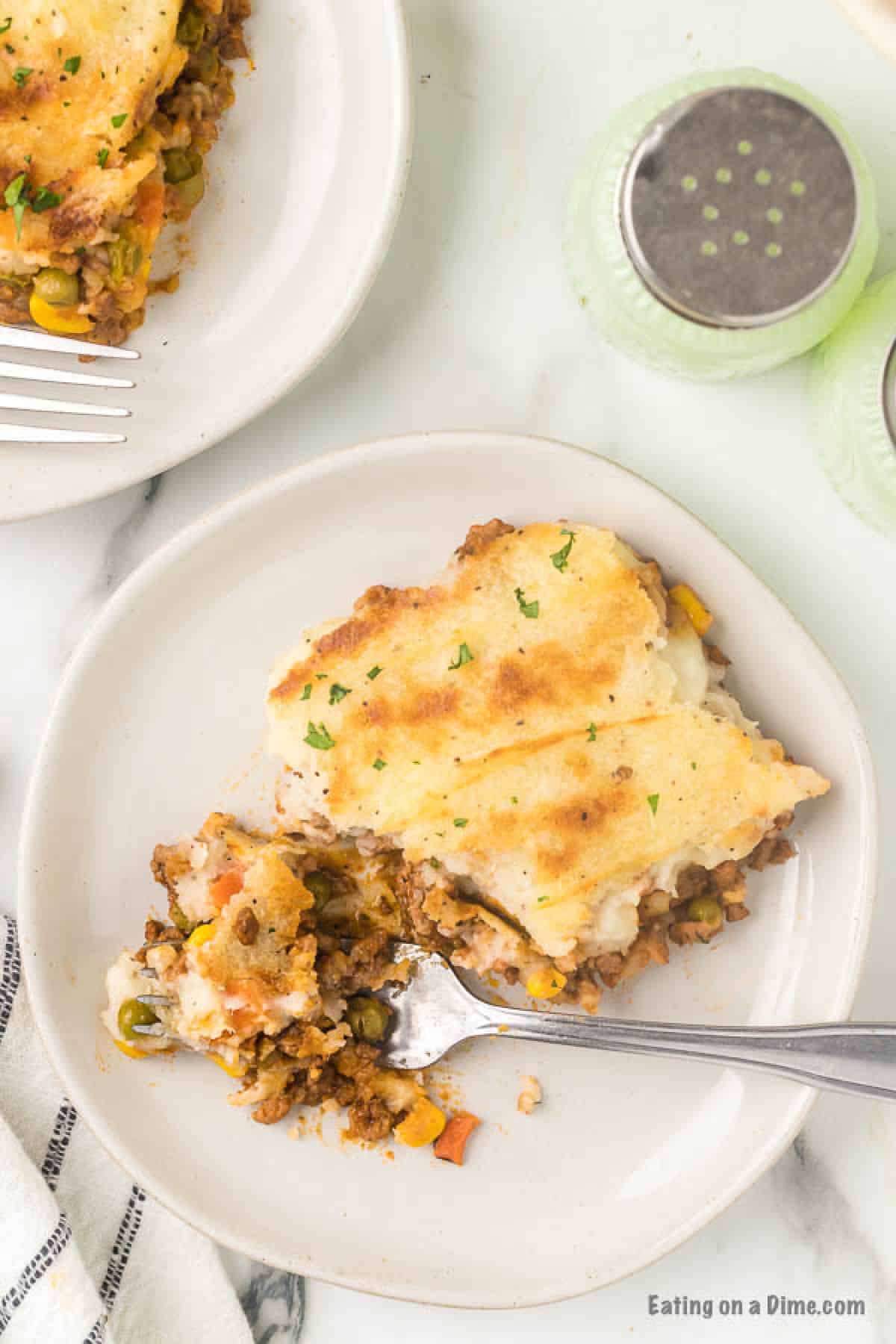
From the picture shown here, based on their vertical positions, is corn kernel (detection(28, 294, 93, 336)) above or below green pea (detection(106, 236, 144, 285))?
below

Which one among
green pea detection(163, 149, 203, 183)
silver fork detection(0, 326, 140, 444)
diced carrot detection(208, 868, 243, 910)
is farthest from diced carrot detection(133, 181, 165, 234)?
diced carrot detection(208, 868, 243, 910)

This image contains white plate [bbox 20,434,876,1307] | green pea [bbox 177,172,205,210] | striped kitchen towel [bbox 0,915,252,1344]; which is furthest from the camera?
striped kitchen towel [bbox 0,915,252,1344]

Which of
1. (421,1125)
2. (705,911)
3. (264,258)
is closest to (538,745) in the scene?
(705,911)

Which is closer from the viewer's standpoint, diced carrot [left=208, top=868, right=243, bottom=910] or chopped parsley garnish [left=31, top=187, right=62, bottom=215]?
chopped parsley garnish [left=31, top=187, right=62, bottom=215]

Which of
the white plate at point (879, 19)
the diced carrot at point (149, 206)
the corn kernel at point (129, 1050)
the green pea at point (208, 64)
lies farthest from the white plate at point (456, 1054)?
the white plate at point (879, 19)

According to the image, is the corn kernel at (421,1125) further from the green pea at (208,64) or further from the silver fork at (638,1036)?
the green pea at (208,64)

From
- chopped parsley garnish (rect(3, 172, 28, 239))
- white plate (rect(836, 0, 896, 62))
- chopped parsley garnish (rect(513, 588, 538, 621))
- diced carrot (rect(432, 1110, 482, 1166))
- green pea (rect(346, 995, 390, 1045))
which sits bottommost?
diced carrot (rect(432, 1110, 482, 1166))

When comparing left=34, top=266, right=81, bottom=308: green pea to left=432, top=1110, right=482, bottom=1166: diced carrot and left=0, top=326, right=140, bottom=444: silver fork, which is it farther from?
left=432, top=1110, right=482, bottom=1166: diced carrot
